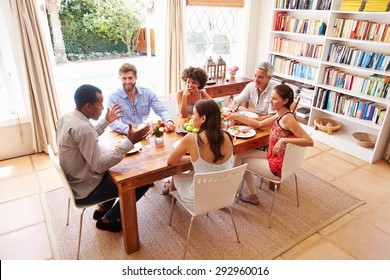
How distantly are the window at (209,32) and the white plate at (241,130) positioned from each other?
2310 millimetres

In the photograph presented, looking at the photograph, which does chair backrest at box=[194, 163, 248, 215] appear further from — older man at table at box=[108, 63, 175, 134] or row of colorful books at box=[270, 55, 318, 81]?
row of colorful books at box=[270, 55, 318, 81]

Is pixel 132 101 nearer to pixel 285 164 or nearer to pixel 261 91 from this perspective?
pixel 261 91

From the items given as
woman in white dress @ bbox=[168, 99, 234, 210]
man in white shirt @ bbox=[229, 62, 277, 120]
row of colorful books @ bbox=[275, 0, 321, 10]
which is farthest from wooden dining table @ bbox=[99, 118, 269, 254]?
row of colorful books @ bbox=[275, 0, 321, 10]

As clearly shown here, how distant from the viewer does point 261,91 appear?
2914 millimetres

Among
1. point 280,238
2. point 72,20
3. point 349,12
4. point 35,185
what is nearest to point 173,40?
point 349,12

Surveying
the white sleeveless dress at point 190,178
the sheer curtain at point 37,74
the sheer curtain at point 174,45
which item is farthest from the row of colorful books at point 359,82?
the sheer curtain at point 37,74

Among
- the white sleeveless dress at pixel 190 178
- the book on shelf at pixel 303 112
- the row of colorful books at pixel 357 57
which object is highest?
the row of colorful books at pixel 357 57

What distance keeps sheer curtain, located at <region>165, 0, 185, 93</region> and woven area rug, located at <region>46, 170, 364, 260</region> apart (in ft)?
5.91

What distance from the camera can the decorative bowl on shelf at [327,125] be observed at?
147 inches

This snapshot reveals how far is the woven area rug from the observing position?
2.04m

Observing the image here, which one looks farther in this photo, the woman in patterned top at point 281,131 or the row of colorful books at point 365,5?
the row of colorful books at point 365,5

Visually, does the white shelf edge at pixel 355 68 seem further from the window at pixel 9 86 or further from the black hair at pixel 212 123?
the window at pixel 9 86

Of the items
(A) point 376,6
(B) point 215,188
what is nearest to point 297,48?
(A) point 376,6

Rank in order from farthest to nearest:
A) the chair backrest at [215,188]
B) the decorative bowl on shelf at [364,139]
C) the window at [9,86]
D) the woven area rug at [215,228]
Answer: the decorative bowl on shelf at [364,139] → the window at [9,86] → the woven area rug at [215,228] → the chair backrest at [215,188]
